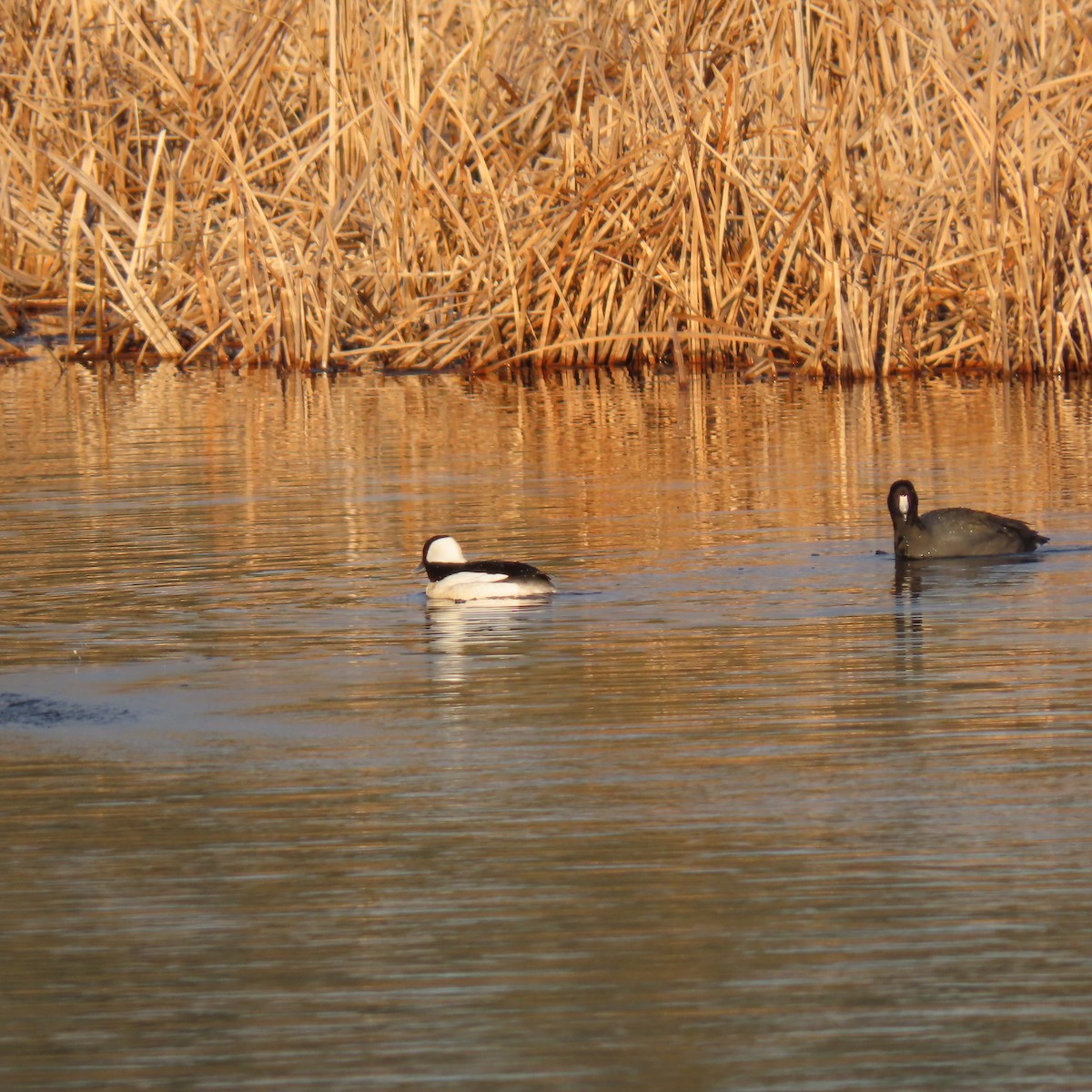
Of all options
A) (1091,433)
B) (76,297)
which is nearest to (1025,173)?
(1091,433)

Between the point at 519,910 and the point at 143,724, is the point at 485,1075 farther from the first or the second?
the point at 143,724

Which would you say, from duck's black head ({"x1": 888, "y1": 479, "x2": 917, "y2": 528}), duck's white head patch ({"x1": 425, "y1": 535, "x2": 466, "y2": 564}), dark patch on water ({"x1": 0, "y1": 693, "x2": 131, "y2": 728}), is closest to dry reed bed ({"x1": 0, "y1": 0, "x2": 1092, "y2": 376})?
duck's black head ({"x1": 888, "y1": 479, "x2": 917, "y2": 528})

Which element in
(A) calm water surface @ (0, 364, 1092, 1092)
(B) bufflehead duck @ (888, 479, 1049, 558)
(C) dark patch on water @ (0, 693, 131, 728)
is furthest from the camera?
(B) bufflehead duck @ (888, 479, 1049, 558)

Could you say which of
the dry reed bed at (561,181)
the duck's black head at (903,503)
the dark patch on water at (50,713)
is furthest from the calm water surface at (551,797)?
the dry reed bed at (561,181)

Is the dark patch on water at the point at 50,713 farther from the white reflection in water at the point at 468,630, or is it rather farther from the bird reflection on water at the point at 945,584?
the bird reflection on water at the point at 945,584

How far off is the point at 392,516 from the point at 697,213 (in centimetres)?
719

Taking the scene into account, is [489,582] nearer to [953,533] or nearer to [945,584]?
[945,584]

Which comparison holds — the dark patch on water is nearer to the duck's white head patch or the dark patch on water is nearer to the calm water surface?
the calm water surface

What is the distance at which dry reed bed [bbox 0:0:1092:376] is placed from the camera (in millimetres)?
17703

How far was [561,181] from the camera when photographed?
1888cm

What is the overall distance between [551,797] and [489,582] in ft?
10.5

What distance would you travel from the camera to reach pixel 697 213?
60.5ft

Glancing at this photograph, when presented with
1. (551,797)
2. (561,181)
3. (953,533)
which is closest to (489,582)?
(953,533)

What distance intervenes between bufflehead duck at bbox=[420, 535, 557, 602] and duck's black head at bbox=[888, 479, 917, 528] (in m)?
1.65
